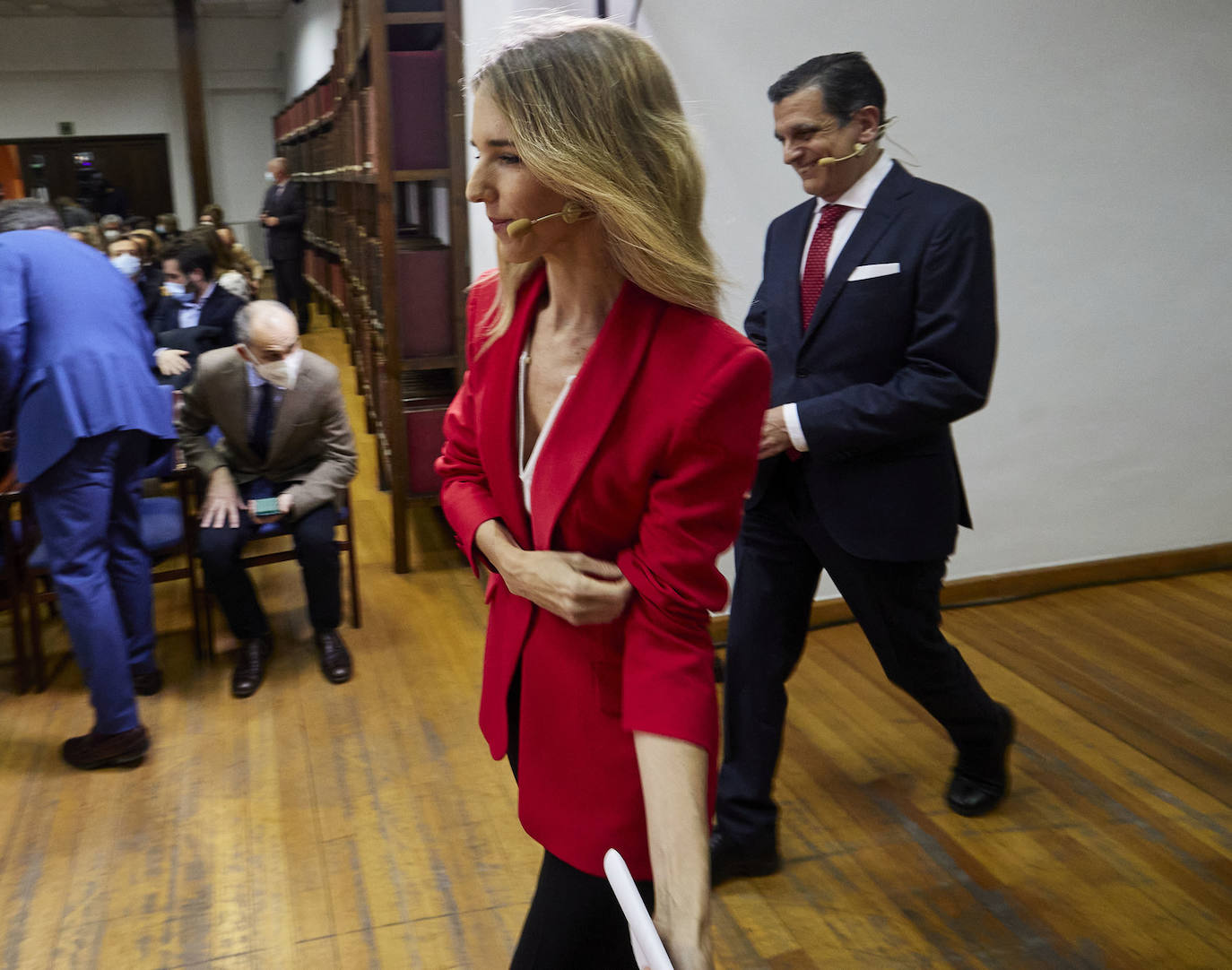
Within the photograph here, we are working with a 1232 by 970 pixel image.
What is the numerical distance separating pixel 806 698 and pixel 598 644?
2154 mm

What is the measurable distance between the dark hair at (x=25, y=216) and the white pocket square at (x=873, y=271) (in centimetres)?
224

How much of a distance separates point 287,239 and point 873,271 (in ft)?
27.5

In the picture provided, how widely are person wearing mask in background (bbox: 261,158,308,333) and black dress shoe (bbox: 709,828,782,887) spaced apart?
8208 mm

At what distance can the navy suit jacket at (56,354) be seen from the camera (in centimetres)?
272

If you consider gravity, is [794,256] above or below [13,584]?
above

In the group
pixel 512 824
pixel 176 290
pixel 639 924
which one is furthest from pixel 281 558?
pixel 639 924

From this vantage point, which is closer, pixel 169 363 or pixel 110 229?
pixel 169 363

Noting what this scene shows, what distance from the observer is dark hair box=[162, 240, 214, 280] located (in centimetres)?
469

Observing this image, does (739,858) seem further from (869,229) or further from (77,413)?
(77,413)

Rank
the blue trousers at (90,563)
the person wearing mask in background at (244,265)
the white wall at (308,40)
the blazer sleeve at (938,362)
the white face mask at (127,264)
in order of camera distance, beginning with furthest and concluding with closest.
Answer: the white wall at (308,40), the white face mask at (127,264), the person wearing mask in background at (244,265), the blue trousers at (90,563), the blazer sleeve at (938,362)

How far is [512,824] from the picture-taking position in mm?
2547

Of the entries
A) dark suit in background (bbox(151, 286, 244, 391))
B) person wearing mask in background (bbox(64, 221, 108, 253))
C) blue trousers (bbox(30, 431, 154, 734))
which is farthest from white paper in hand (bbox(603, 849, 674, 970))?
person wearing mask in background (bbox(64, 221, 108, 253))

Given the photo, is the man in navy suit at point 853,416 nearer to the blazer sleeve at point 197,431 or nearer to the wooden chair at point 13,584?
the blazer sleeve at point 197,431

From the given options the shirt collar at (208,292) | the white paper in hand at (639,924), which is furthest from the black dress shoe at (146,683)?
the white paper in hand at (639,924)
